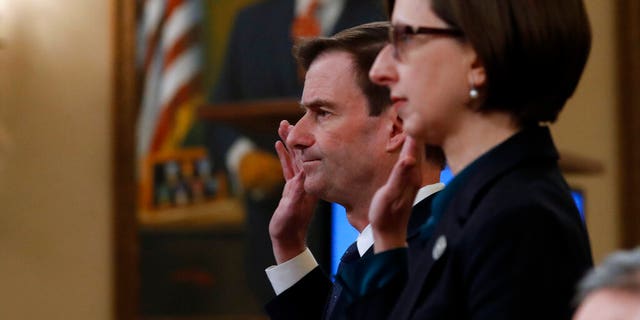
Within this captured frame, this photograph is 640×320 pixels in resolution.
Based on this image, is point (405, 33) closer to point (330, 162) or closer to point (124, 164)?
point (330, 162)

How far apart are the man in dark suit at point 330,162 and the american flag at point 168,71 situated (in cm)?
374

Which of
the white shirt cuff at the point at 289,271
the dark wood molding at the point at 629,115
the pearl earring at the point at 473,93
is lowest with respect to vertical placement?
the dark wood molding at the point at 629,115

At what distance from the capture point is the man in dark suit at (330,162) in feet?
7.69

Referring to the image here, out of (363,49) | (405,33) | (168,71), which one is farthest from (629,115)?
(405,33)

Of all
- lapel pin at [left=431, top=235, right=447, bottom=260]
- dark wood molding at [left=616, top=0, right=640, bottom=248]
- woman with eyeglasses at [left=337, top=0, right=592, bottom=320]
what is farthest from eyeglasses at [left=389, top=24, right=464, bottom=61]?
dark wood molding at [left=616, top=0, right=640, bottom=248]

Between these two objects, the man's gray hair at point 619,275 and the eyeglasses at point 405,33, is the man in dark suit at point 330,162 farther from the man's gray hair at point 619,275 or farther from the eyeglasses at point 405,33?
the man's gray hair at point 619,275

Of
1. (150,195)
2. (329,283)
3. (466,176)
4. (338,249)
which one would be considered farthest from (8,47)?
(466,176)

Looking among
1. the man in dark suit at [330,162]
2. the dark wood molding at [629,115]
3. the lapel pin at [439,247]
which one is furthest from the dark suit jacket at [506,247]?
the dark wood molding at [629,115]

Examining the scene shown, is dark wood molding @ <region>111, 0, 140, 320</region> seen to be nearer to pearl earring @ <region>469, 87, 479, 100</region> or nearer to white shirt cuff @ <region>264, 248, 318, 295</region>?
white shirt cuff @ <region>264, 248, 318, 295</region>

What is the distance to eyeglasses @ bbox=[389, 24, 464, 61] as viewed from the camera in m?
1.74

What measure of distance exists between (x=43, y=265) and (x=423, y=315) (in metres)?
4.60

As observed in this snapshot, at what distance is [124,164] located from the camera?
20.0 ft

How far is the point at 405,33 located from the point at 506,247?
35 cm

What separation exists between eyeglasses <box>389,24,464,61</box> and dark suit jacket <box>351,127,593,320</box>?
0.17 m
